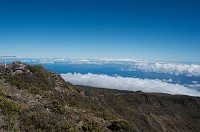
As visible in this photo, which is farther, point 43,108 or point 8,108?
point 43,108

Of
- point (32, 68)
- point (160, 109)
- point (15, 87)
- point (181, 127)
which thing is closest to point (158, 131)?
point (181, 127)

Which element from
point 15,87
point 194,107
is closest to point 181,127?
point 194,107

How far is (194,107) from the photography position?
6756 cm

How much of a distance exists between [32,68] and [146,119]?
79.7 feet

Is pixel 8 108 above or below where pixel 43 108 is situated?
above

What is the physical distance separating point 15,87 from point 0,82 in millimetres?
2093

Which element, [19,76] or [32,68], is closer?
[19,76]

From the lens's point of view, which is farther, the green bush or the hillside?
the green bush

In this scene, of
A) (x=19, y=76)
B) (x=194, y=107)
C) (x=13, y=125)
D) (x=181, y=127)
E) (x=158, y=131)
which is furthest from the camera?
(x=194, y=107)

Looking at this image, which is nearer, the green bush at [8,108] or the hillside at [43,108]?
the hillside at [43,108]

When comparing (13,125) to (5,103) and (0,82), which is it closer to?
(5,103)

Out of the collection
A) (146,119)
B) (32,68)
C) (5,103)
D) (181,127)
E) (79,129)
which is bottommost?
(181,127)

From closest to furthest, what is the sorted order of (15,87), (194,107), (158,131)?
(15,87) < (158,131) < (194,107)

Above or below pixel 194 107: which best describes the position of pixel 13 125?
above
